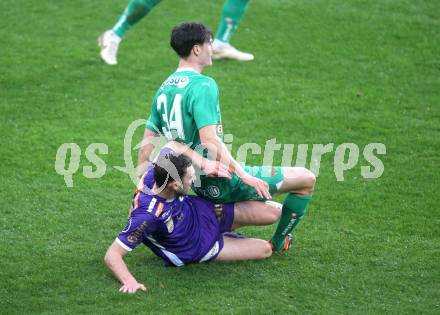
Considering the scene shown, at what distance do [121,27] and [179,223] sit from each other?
4.29 m

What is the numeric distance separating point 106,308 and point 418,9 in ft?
23.9

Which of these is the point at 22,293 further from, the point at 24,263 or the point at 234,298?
the point at 234,298

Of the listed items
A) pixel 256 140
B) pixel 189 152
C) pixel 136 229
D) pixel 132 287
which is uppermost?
pixel 189 152

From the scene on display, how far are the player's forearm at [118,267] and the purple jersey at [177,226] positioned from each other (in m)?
0.09

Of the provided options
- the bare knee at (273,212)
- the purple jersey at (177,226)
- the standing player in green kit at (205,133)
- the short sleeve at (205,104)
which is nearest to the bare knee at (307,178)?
the standing player in green kit at (205,133)

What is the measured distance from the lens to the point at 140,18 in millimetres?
9211

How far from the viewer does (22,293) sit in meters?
5.25

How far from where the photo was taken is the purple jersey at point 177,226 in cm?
530

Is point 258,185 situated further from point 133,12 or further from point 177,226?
point 133,12

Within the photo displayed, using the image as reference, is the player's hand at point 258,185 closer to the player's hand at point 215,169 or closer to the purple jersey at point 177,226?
the player's hand at point 215,169

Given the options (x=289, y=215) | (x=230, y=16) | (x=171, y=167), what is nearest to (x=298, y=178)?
(x=289, y=215)

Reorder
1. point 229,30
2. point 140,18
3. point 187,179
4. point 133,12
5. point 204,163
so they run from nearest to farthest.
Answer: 1. point 187,179
2. point 204,163
3. point 133,12
4. point 140,18
5. point 229,30

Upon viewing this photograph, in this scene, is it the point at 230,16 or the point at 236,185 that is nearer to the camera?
the point at 236,185

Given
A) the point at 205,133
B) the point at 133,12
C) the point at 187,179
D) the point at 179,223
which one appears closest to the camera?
the point at 205,133
